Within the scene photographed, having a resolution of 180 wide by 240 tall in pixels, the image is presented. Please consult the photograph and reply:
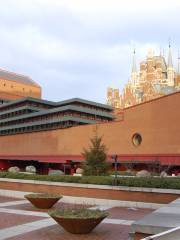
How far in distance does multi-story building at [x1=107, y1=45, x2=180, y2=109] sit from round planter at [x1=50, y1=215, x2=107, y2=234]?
84.8 metres

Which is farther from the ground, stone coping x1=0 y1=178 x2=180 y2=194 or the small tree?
the small tree

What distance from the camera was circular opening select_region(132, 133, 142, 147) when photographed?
4956cm

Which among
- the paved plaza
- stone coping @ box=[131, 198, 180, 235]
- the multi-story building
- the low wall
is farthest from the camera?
the multi-story building

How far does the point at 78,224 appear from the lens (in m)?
11.4

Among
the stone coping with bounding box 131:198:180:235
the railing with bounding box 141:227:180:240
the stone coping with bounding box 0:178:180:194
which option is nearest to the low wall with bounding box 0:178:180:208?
the stone coping with bounding box 0:178:180:194

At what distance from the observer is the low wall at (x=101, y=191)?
A: 18192 mm

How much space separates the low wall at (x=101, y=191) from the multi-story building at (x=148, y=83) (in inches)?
2906

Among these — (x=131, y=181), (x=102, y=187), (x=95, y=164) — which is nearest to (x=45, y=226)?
(x=102, y=187)

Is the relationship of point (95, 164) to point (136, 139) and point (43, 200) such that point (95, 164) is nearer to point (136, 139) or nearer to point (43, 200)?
point (43, 200)

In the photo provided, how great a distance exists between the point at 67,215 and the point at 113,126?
42.3m

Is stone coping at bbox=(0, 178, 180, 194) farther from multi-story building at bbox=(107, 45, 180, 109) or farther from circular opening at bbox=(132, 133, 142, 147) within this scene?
multi-story building at bbox=(107, 45, 180, 109)

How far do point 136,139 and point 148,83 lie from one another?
176ft

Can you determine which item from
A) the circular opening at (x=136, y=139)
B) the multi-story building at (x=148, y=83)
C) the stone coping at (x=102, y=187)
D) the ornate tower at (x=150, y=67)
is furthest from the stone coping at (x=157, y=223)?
the ornate tower at (x=150, y=67)

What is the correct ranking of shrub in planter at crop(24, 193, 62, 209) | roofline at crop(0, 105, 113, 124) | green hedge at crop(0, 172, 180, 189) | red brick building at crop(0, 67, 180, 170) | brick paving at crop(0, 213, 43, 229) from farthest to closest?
1. roofline at crop(0, 105, 113, 124)
2. red brick building at crop(0, 67, 180, 170)
3. green hedge at crop(0, 172, 180, 189)
4. shrub in planter at crop(24, 193, 62, 209)
5. brick paving at crop(0, 213, 43, 229)
